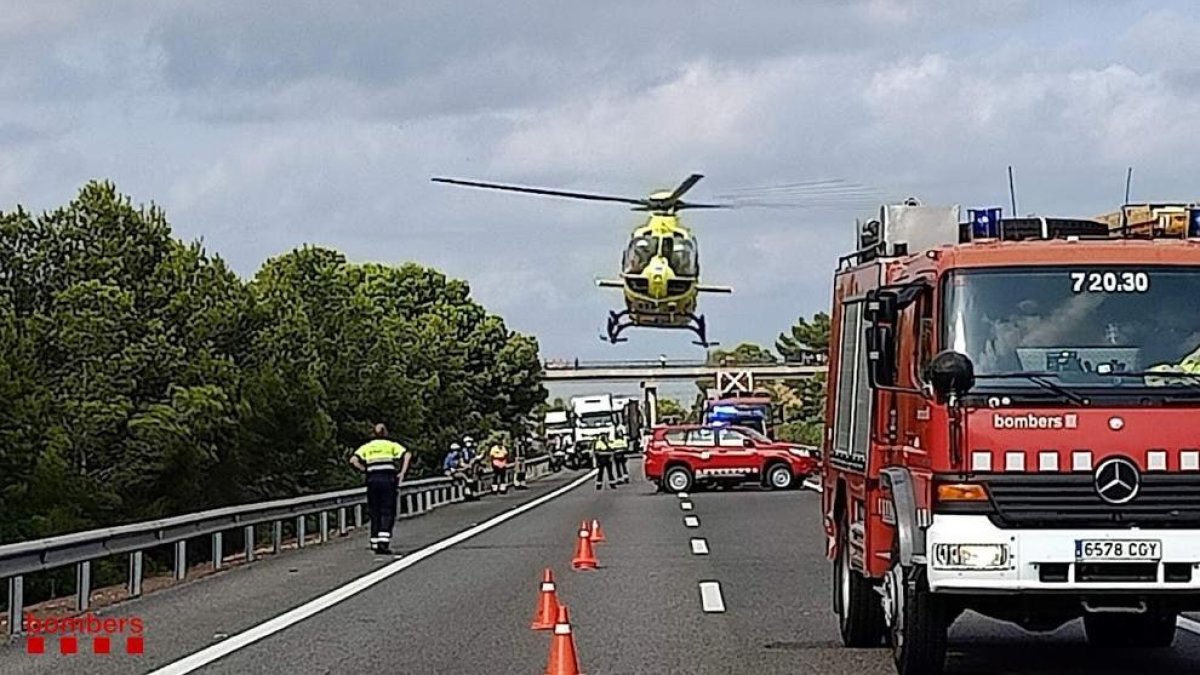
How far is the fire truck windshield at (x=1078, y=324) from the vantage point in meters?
10.7

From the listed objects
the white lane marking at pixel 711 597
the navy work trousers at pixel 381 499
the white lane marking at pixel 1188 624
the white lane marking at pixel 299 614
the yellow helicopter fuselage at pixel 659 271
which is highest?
the yellow helicopter fuselage at pixel 659 271

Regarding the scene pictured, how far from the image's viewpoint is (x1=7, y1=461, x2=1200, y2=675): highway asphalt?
505 inches

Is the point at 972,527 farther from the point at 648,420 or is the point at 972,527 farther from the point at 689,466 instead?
the point at 648,420

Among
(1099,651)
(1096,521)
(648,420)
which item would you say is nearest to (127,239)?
(1099,651)

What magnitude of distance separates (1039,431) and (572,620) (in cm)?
600

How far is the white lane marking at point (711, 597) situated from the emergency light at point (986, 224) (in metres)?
5.00

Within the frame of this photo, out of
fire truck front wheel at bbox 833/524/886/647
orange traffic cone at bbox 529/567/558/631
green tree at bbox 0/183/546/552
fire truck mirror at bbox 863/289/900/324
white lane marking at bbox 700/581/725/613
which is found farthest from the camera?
green tree at bbox 0/183/546/552

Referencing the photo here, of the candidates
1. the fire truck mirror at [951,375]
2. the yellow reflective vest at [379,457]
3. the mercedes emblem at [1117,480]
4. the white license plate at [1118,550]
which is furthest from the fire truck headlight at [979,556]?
the yellow reflective vest at [379,457]

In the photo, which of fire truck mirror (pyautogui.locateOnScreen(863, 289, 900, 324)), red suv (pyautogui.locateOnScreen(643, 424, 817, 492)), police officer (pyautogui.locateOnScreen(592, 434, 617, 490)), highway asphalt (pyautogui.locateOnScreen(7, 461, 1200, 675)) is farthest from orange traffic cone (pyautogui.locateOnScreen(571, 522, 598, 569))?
police officer (pyautogui.locateOnScreen(592, 434, 617, 490))

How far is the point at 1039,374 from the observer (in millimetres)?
10688

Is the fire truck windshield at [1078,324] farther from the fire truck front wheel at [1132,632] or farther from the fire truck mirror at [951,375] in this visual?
the fire truck front wheel at [1132,632]

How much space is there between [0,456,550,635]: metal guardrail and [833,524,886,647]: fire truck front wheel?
6.35 meters

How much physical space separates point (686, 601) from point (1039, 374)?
22.8 feet

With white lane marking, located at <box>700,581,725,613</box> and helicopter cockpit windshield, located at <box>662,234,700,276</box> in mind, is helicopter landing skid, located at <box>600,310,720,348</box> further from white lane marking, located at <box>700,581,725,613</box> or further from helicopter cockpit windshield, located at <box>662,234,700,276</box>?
white lane marking, located at <box>700,581,725,613</box>
